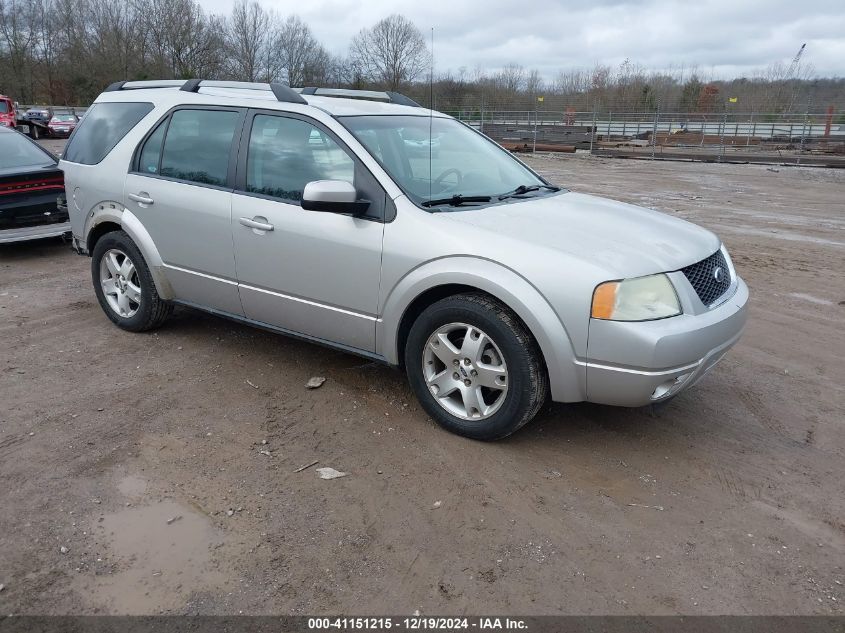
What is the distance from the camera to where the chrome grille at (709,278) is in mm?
3562

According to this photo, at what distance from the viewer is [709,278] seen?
369cm

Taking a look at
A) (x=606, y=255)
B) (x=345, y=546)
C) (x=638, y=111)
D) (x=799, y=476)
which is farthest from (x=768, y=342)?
(x=638, y=111)

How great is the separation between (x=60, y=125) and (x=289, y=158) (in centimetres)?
3467

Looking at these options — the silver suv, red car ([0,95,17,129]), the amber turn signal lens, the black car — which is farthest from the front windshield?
red car ([0,95,17,129])

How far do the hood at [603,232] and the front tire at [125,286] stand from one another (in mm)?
2636

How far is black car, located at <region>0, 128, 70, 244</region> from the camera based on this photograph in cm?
773

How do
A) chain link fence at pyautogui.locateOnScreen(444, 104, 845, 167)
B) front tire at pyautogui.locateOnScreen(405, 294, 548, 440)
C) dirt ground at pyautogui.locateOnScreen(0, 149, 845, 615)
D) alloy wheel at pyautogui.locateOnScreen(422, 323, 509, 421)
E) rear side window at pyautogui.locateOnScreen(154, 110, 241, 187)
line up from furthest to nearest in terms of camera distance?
chain link fence at pyautogui.locateOnScreen(444, 104, 845, 167)
rear side window at pyautogui.locateOnScreen(154, 110, 241, 187)
alloy wheel at pyautogui.locateOnScreen(422, 323, 509, 421)
front tire at pyautogui.locateOnScreen(405, 294, 548, 440)
dirt ground at pyautogui.locateOnScreen(0, 149, 845, 615)

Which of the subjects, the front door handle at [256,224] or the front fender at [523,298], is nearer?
the front fender at [523,298]

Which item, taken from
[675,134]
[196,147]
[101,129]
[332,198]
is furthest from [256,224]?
[675,134]

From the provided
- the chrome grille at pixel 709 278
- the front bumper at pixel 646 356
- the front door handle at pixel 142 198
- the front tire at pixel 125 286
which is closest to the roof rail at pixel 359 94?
the front door handle at pixel 142 198

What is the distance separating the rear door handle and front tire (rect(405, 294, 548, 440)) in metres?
1.16

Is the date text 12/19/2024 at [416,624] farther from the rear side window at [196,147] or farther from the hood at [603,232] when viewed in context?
the rear side window at [196,147]

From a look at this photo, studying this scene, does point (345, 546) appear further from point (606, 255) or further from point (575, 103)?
point (575, 103)

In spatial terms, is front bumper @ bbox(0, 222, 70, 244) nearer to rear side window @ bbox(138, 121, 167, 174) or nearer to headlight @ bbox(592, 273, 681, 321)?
rear side window @ bbox(138, 121, 167, 174)
